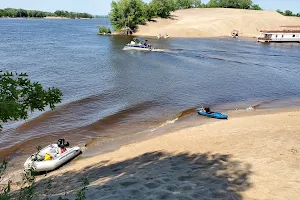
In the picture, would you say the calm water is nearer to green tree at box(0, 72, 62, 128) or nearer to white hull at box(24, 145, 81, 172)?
white hull at box(24, 145, 81, 172)

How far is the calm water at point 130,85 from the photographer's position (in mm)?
22812

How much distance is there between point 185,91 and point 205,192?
80.5 feet

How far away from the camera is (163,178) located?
11.2 meters

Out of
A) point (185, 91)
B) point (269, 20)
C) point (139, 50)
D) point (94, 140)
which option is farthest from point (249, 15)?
point (94, 140)

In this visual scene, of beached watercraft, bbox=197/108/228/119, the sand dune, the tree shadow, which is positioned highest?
the sand dune

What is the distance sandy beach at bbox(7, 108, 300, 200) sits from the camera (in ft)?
33.5

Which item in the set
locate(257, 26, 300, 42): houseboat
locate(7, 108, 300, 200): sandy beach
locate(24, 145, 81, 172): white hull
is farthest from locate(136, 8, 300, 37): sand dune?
locate(24, 145, 81, 172): white hull

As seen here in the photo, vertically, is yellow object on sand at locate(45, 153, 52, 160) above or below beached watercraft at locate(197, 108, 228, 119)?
below

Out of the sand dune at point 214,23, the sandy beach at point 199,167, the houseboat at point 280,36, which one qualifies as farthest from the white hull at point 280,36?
the sandy beach at point 199,167

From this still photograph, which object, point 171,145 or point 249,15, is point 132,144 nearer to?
point 171,145

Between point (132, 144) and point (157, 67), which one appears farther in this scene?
point (157, 67)

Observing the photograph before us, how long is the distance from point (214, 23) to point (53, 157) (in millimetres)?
99675

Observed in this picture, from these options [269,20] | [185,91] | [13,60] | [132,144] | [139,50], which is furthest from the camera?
[269,20]

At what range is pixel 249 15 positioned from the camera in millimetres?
119062
